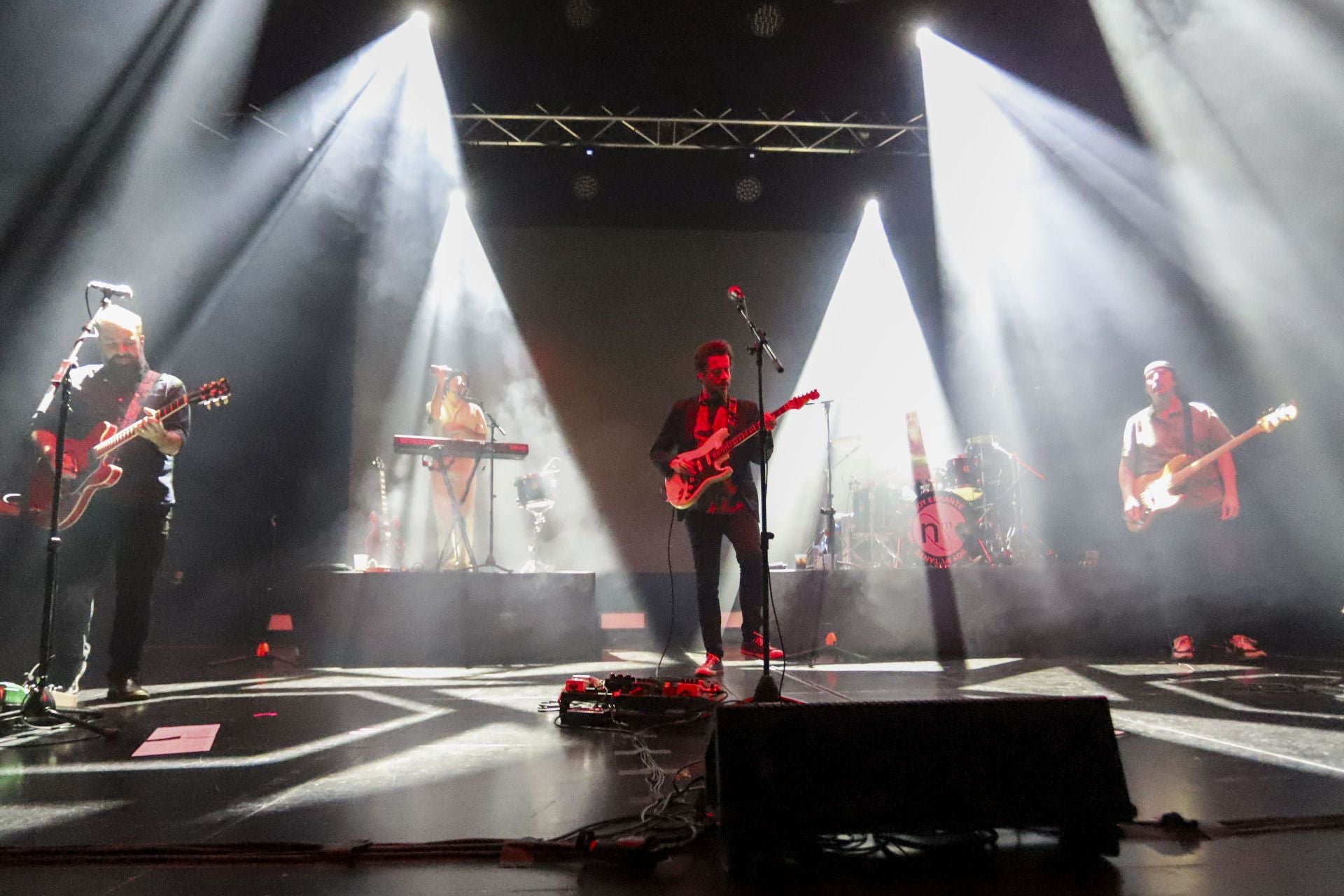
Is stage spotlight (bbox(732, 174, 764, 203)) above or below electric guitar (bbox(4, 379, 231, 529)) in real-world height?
above

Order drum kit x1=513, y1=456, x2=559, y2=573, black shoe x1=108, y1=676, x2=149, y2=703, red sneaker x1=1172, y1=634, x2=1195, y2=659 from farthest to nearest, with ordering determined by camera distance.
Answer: drum kit x1=513, y1=456, x2=559, y2=573, red sneaker x1=1172, y1=634, x2=1195, y2=659, black shoe x1=108, y1=676, x2=149, y2=703

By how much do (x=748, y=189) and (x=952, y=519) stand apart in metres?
4.40

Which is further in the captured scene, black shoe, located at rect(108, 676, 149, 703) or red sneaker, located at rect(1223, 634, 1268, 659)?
red sneaker, located at rect(1223, 634, 1268, 659)

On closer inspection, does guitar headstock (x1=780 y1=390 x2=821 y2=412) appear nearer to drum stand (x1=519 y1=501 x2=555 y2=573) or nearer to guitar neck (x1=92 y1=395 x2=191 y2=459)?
guitar neck (x1=92 y1=395 x2=191 y2=459)

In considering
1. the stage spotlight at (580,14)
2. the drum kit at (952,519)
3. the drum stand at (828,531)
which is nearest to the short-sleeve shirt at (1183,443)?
the drum kit at (952,519)

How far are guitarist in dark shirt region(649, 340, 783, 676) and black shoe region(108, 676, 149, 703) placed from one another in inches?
117

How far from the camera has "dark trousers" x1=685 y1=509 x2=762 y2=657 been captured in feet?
16.1

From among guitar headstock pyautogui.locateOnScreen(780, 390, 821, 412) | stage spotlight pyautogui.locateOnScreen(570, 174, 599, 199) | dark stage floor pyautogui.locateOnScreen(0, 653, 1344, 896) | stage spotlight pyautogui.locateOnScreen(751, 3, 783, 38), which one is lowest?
dark stage floor pyautogui.locateOnScreen(0, 653, 1344, 896)

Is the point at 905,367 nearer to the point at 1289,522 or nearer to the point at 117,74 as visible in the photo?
the point at 1289,522

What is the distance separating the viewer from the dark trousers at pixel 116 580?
4391mm

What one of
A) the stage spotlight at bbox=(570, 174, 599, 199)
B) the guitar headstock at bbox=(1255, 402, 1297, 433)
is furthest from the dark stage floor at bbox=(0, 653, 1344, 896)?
the stage spotlight at bbox=(570, 174, 599, 199)

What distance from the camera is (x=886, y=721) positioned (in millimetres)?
1755

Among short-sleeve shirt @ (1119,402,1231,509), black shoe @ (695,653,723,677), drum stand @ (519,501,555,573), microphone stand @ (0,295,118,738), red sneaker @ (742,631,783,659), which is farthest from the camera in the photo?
drum stand @ (519,501,555,573)

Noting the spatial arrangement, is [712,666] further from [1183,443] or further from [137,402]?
[1183,443]
